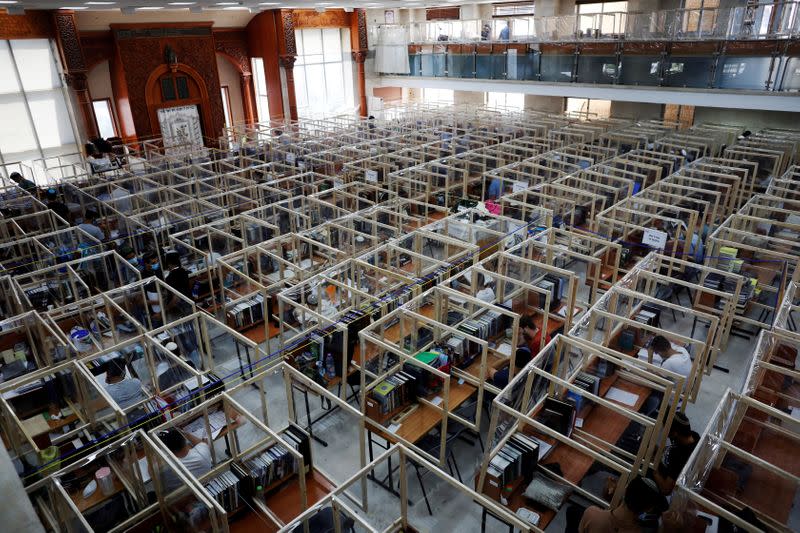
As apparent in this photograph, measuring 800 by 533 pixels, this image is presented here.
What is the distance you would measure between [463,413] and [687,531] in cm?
275

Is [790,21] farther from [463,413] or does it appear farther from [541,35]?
A: [463,413]

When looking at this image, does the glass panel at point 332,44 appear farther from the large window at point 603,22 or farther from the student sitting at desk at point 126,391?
the student sitting at desk at point 126,391

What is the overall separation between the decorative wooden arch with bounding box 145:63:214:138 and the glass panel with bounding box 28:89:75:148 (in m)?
2.82

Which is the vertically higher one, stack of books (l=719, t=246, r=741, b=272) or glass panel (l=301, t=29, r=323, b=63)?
glass panel (l=301, t=29, r=323, b=63)

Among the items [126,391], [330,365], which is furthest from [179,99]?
[330,365]

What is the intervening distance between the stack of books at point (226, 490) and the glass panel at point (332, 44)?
77.4 ft

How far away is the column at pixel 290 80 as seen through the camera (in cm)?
2262

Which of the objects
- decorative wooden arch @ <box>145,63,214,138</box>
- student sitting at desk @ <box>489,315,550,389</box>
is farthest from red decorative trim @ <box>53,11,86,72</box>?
student sitting at desk @ <box>489,315,550,389</box>

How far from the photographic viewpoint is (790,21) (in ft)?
41.8

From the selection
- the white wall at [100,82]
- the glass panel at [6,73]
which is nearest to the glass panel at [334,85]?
the white wall at [100,82]

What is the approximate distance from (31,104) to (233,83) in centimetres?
877

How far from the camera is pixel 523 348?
22.3ft

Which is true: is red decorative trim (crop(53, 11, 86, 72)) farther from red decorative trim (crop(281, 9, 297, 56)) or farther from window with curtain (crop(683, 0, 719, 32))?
window with curtain (crop(683, 0, 719, 32))

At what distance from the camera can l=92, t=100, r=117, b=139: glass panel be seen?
65.7 ft
